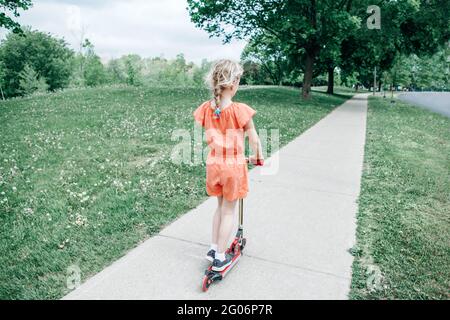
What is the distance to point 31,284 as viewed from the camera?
10.6ft

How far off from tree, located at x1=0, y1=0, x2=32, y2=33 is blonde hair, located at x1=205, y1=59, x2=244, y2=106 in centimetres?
1762

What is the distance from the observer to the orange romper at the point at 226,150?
120 inches

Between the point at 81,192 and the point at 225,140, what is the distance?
3.33 m

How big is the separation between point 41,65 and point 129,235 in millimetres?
56239

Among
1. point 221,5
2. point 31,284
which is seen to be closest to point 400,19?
point 221,5

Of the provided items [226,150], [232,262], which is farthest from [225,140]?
[232,262]

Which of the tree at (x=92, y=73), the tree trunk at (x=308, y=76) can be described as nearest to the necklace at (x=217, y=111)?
the tree trunk at (x=308, y=76)

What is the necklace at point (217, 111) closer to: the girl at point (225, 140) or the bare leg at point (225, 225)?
the girl at point (225, 140)

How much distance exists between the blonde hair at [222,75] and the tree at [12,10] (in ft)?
57.8

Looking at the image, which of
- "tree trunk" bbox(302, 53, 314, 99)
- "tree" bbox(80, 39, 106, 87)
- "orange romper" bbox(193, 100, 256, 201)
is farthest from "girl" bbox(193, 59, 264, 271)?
"tree" bbox(80, 39, 106, 87)

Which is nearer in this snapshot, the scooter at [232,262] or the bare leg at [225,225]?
the scooter at [232,262]

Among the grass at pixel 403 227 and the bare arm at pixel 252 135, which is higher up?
the bare arm at pixel 252 135

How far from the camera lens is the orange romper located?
10.0 ft
